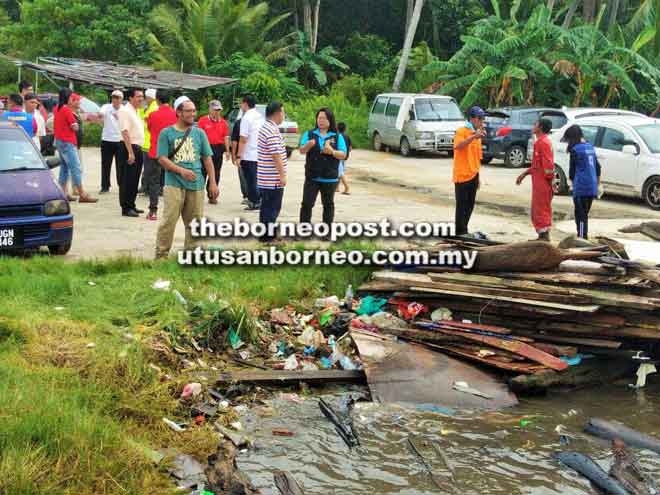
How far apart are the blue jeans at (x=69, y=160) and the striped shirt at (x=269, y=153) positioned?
449cm

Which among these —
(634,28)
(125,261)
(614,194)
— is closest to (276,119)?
(125,261)

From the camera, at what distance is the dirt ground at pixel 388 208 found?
12.3 m

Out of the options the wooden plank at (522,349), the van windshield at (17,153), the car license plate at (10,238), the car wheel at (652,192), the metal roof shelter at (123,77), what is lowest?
the wooden plank at (522,349)

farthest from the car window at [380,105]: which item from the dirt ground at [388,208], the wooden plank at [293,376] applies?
the wooden plank at [293,376]

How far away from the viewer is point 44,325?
24.2ft

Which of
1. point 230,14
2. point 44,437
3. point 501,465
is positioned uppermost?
point 230,14

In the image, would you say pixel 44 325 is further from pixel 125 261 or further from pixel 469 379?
pixel 469 379

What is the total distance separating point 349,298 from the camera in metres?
9.01

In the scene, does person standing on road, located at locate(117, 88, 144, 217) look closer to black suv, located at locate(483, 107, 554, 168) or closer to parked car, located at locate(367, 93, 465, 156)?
black suv, located at locate(483, 107, 554, 168)

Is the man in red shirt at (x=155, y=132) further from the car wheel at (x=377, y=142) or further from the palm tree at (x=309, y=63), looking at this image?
the palm tree at (x=309, y=63)

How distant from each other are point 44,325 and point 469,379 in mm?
3562

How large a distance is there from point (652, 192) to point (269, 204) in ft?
29.6

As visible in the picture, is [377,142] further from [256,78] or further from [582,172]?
[582,172]

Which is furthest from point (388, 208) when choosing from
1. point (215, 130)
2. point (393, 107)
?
point (393, 107)
